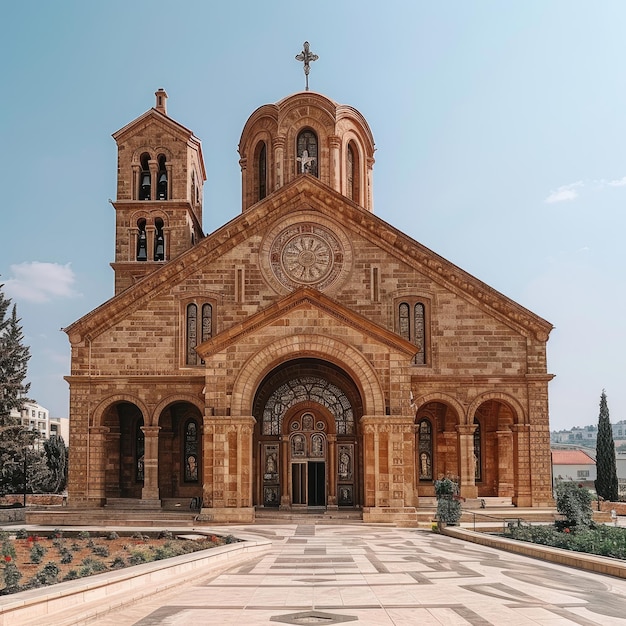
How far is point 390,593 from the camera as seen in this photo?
55.1ft

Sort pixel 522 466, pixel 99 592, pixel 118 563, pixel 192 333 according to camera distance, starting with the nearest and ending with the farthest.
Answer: pixel 99 592
pixel 118 563
pixel 522 466
pixel 192 333

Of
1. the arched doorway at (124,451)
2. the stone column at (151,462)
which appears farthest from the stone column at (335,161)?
the stone column at (151,462)

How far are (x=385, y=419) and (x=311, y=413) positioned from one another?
16.9ft

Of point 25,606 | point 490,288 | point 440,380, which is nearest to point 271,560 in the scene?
point 25,606

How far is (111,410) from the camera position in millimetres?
38719

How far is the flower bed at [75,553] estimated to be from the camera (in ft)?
55.5

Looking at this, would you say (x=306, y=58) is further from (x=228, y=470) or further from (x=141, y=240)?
(x=228, y=470)

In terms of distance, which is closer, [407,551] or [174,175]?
[407,551]

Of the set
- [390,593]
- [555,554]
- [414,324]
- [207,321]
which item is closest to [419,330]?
[414,324]

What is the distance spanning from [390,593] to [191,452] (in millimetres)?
23677

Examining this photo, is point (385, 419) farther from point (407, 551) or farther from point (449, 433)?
point (407, 551)

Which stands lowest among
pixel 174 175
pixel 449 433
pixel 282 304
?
pixel 449 433

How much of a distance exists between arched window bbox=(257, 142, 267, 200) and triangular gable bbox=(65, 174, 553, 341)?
23.1 feet

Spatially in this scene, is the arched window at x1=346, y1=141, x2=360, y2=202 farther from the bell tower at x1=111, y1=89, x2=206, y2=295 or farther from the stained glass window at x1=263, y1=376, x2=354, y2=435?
the stained glass window at x1=263, y1=376, x2=354, y2=435
